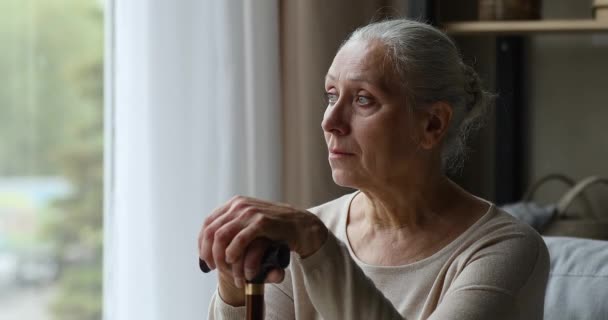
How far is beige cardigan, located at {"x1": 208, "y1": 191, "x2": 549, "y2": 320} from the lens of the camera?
1.33 metres

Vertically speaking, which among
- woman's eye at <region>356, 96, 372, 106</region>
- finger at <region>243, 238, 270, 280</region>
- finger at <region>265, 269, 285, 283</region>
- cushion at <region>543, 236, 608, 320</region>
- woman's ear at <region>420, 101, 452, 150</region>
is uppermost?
woman's eye at <region>356, 96, 372, 106</region>

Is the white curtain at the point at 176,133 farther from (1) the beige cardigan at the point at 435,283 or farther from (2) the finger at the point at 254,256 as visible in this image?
(2) the finger at the point at 254,256

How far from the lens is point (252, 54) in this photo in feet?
7.25

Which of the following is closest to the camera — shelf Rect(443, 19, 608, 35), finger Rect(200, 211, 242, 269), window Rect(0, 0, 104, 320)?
finger Rect(200, 211, 242, 269)

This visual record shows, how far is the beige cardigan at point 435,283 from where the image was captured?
1333mm

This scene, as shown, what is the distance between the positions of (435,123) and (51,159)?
0.99 m

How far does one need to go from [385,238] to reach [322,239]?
1.20 ft

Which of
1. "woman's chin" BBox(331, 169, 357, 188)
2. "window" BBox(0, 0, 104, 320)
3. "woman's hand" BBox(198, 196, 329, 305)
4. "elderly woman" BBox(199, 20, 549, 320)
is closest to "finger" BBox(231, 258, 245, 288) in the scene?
"woman's hand" BBox(198, 196, 329, 305)

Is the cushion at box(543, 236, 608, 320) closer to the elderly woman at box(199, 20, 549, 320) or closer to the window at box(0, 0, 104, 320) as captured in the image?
the elderly woman at box(199, 20, 549, 320)

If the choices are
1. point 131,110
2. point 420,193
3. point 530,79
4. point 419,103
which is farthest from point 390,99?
point 530,79

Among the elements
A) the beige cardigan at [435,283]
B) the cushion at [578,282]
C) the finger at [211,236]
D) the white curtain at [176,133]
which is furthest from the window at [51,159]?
the cushion at [578,282]

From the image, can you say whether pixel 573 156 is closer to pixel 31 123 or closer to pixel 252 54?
pixel 252 54

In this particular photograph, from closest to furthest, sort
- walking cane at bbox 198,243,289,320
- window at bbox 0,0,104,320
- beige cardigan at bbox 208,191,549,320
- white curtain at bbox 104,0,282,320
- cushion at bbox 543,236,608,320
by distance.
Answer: walking cane at bbox 198,243,289,320, beige cardigan at bbox 208,191,549,320, cushion at bbox 543,236,608,320, white curtain at bbox 104,0,282,320, window at bbox 0,0,104,320

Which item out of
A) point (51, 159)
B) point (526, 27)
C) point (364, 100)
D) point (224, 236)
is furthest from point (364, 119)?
point (526, 27)
